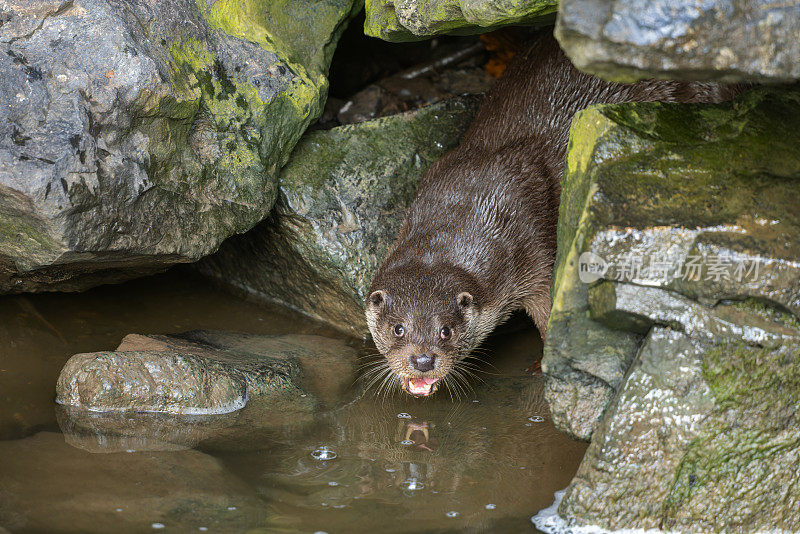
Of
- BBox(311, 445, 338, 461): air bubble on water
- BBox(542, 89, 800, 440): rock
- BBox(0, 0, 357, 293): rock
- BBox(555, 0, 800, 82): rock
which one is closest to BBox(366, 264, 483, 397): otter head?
BBox(311, 445, 338, 461): air bubble on water

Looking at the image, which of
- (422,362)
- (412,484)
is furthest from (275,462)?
(422,362)

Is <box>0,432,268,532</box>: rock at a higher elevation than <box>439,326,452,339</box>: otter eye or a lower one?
lower

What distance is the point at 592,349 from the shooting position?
118 inches

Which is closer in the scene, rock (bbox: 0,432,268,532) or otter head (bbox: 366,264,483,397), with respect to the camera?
rock (bbox: 0,432,268,532)

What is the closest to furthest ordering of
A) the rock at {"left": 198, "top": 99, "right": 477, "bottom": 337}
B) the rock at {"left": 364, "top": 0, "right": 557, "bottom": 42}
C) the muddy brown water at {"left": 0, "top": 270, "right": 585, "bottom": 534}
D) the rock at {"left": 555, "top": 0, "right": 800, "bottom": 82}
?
the rock at {"left": 555, "top": 0, "right": 800, "bottom": 82}
the muddy brown water at {"left": 0, "top": 270, "right": 585, "bottom": 534}
the rock at {"left": 364, "top": 0, "right": 557, "bottom": 42}
the rock at {"left": 198, "top": 99, "right": 477, "bottom": 337}

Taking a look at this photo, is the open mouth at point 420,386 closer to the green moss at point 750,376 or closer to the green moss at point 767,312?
the green moss at point 750,376

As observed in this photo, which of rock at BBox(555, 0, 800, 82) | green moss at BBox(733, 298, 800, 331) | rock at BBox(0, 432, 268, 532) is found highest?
rock at BBox(555, 0, 800, 82)

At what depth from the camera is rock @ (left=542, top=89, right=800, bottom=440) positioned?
2.76 m

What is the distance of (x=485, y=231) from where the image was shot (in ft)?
13.6

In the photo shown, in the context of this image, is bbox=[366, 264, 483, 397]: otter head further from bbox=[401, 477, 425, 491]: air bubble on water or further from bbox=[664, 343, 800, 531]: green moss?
bbox=[664, 343, 800, 531]: green moss

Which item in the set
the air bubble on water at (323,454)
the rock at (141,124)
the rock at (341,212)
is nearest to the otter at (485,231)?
the rock at (341,212)

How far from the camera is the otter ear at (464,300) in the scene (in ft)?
12.8

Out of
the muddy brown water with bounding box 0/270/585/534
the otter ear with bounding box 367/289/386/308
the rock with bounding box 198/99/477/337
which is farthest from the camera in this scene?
the rock with bounding box 198/99/477/337

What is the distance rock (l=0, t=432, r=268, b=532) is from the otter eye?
1160 millimetres
